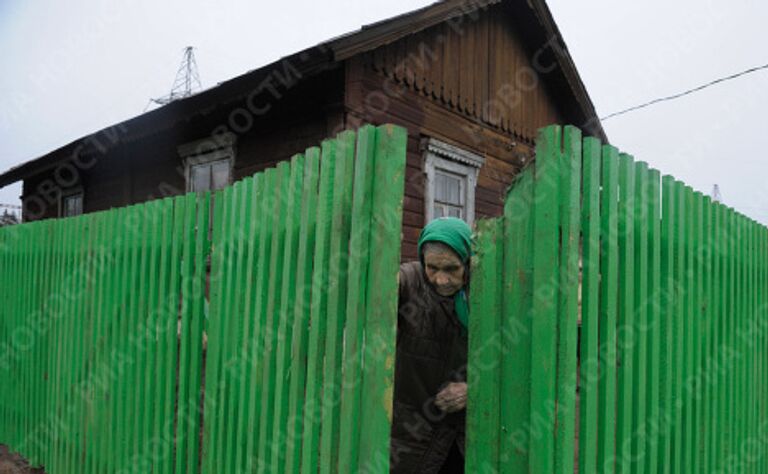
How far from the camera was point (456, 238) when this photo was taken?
212 cm

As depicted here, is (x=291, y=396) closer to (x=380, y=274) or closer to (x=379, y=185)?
(x=380, y=274)

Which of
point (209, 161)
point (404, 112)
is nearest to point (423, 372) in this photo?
point (404, 112)

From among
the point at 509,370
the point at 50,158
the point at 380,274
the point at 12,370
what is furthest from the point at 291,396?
the point at 50,158

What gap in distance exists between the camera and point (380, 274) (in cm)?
180

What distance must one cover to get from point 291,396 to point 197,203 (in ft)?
4.56

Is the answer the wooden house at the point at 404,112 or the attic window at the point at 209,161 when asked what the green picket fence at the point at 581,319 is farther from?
the attic window at the point at 209,161

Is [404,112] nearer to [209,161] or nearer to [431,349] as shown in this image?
[209,161]

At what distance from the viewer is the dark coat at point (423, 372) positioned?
7.59 ft

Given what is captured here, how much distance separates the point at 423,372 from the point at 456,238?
27.4 inches

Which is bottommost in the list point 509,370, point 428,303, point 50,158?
point 509,370

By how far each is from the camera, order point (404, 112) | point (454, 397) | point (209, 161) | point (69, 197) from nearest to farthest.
Result: point (454, 397) → point (404, 112) → point (209, 161) → point (69, 197)

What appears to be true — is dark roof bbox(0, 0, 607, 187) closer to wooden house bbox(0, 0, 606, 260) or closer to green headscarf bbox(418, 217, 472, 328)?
wooden house bbox(0, 0, 606, 260)

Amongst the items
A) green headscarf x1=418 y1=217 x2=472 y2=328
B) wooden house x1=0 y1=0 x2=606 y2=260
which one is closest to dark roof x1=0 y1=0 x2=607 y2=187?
wooden house x1=0 y1=0 x2=606 y2=260

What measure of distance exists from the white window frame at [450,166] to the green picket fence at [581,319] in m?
4.70
